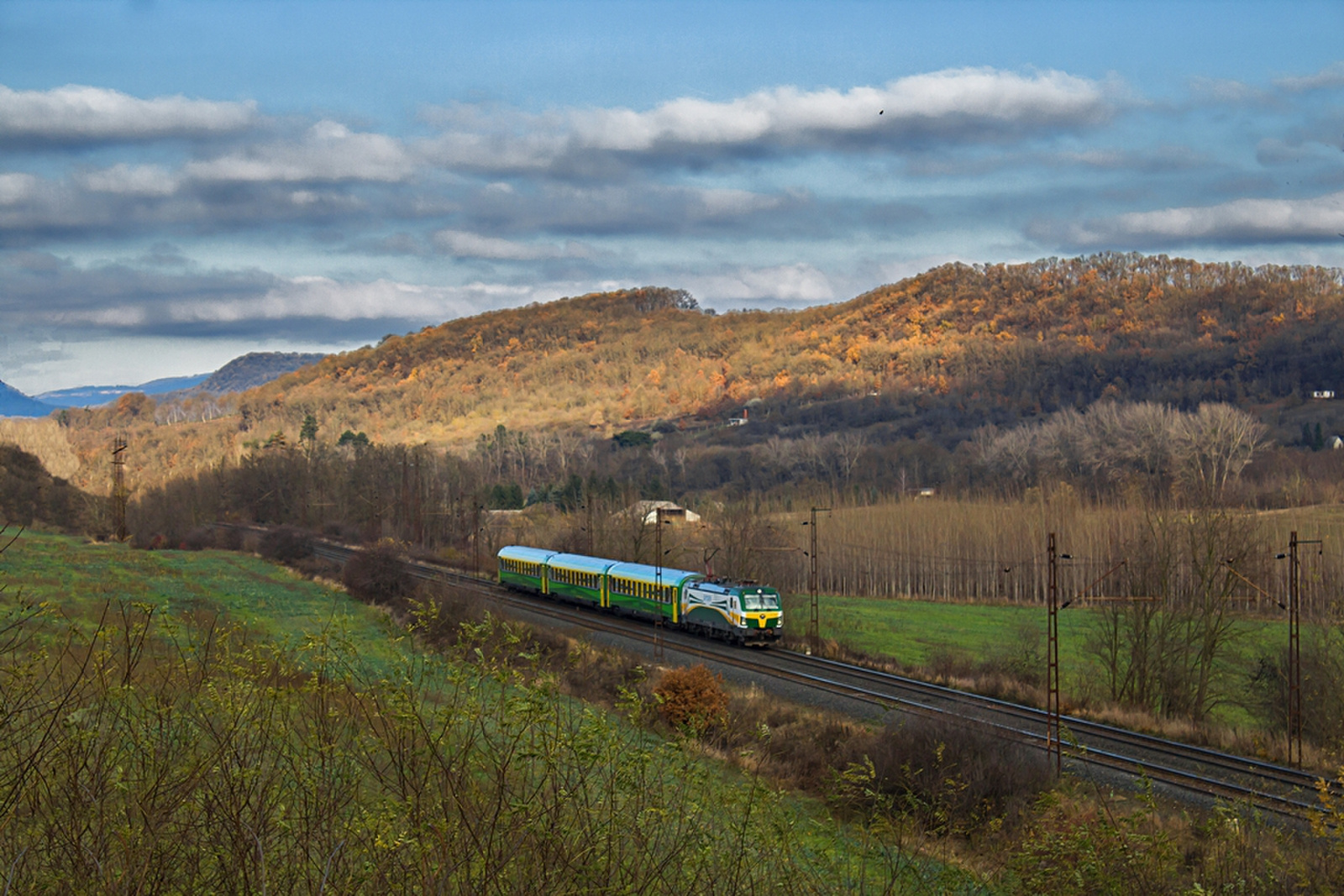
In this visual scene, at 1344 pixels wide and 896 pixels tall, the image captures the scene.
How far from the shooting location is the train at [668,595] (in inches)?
1549

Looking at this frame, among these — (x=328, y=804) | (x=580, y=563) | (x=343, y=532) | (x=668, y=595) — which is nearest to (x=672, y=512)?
(x=343, y=532)

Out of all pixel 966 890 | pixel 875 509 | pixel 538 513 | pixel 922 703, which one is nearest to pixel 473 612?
pixel 922 703

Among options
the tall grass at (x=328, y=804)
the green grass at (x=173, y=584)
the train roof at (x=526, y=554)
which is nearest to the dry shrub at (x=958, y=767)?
the green grass at (x=173, y=584)

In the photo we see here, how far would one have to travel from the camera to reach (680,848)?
585 cm

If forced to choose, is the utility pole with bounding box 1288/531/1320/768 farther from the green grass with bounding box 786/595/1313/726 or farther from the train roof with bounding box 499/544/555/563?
the train roof with bounding box 499/544/555/563

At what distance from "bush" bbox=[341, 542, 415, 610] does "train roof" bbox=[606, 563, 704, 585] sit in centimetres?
932

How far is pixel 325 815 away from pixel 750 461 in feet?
427

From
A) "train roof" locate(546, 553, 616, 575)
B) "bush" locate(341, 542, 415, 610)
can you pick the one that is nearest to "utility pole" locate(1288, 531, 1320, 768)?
"train roof" locate(546, 553, 616, 575)

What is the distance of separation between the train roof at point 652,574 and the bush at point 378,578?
9318mm

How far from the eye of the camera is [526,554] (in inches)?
2121

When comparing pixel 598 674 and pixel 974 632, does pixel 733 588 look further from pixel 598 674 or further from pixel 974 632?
pixel 974 632

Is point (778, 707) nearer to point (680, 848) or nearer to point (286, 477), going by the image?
point (680, 848)

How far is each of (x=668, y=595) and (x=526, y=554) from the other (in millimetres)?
13640

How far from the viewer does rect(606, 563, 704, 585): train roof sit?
42281mm
